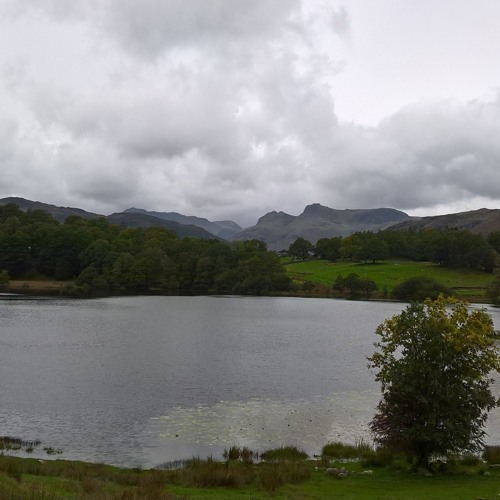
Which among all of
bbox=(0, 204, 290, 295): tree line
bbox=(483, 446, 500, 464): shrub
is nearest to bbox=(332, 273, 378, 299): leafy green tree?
bbox=(0, 204, 290, 295): tree line

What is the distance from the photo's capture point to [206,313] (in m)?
96.9

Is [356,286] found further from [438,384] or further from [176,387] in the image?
[438,384]

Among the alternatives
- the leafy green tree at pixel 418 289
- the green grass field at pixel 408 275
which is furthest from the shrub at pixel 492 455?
the green grass field at pixel 408 275

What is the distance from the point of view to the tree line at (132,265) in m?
167

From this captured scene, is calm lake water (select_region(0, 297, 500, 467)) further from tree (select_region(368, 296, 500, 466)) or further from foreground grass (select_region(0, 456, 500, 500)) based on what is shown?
tree (select_region(368, 296, 500, 466))

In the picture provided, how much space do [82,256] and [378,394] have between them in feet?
493

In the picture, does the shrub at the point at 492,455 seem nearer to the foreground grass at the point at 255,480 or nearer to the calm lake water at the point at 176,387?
the foreground grass at the point at 255,480

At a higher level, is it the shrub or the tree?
the tree

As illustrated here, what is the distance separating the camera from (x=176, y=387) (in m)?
40.1

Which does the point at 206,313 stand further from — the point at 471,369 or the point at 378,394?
the point at 471,369

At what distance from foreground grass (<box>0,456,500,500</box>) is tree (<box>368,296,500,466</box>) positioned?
160 cm

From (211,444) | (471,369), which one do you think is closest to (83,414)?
(211,444)

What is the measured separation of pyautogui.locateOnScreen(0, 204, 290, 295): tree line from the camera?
547 ft

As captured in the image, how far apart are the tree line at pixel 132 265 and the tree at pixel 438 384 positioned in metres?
142
